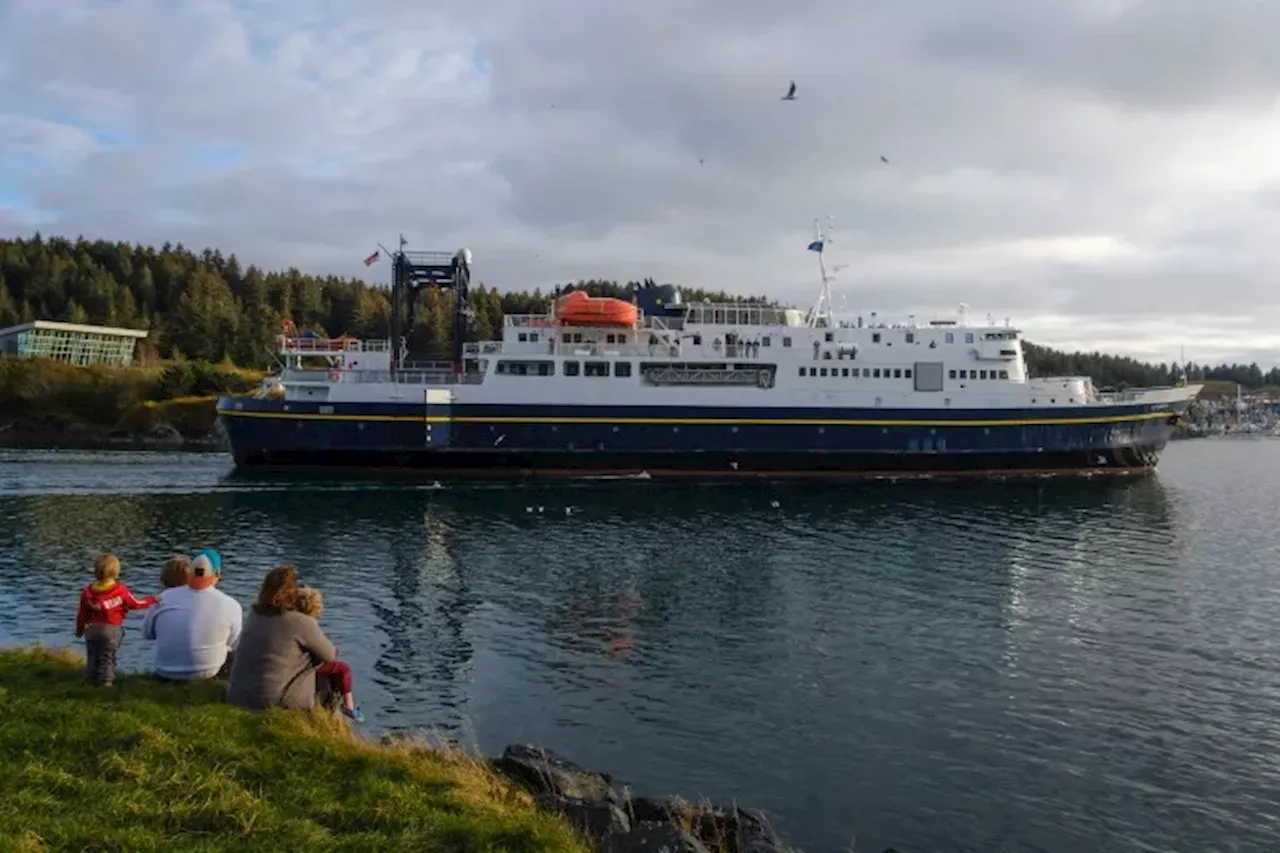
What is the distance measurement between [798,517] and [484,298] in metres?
87.5

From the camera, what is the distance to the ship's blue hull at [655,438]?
43.9 m

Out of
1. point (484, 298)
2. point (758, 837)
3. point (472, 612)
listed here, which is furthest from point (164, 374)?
point (758, 837)

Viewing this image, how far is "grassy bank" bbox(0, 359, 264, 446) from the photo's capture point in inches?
3137

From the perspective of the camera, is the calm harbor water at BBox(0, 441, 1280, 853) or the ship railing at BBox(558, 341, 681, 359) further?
the ship railing at BBox(558, 341, 681, 359)

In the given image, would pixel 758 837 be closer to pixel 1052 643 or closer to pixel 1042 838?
pixel 1042 838

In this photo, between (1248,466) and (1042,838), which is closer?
(1042,838)

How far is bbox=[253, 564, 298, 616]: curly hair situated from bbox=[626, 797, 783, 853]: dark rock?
3821mm

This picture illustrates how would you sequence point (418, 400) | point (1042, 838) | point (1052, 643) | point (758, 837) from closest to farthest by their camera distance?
point (758, 837) → point (1042, 838) → point (1052, 643) → point (418, 400)

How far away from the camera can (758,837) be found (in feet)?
30.3

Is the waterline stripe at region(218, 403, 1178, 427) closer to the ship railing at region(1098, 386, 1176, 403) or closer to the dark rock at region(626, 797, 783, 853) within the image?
the ship railing at region(1098, 386, 1176, 403)

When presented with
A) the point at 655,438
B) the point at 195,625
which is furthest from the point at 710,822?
the point at 655,438

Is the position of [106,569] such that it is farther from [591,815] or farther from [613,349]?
[613,349]

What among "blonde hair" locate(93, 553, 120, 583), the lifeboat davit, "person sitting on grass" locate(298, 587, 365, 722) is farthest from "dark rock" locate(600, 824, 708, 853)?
the lifeboat davit

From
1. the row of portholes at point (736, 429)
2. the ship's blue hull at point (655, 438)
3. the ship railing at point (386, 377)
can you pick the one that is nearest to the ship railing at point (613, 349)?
the ship's blue hull at point (655, 438)
